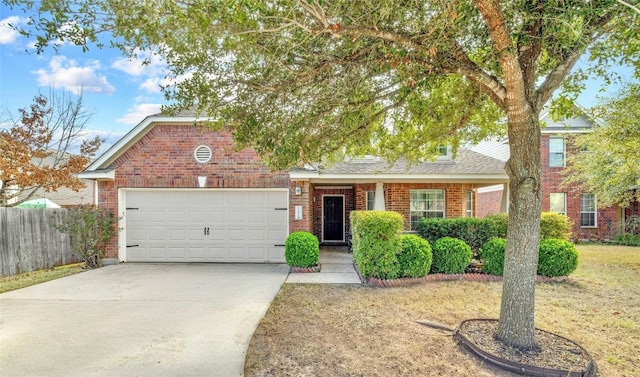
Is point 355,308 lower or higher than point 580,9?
lower

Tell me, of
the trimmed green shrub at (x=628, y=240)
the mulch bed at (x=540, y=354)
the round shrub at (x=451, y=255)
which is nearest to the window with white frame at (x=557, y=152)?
the trimmed green shrub at (x=628, y=240)

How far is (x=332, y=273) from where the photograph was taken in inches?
343

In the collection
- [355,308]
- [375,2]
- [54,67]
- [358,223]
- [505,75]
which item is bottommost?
[355,308]

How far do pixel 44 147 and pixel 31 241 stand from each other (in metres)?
6.69

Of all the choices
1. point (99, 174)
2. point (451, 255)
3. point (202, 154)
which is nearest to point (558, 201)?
point (451, 255)

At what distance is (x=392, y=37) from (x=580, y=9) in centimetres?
184

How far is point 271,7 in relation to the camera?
341 centimetres

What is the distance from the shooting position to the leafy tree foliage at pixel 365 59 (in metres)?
3.36

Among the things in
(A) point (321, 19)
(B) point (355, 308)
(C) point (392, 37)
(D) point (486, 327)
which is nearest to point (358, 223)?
(B) point (355, 308)

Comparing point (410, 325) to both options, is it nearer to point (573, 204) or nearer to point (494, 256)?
point (494, 256)

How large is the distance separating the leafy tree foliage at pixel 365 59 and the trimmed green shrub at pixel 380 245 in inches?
76.9

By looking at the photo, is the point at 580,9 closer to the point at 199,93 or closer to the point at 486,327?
the point at 486,327

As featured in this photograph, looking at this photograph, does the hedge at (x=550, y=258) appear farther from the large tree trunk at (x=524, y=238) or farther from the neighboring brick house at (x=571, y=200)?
the neighboring brick house at (x=571, y=200)

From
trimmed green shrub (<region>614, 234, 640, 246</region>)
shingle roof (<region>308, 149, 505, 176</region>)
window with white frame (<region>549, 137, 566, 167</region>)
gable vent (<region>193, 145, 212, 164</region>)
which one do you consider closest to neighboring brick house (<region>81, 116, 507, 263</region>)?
gable vent (<region>193, 145, 212, 164</region>)
